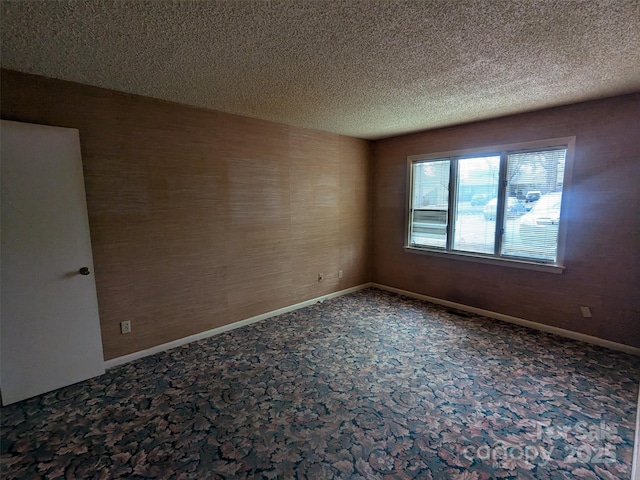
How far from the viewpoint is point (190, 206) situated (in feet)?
10.9

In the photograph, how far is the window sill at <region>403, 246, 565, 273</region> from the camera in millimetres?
3514

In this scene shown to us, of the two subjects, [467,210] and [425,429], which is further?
[467,210]

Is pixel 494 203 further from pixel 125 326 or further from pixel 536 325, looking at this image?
pixel 125 326

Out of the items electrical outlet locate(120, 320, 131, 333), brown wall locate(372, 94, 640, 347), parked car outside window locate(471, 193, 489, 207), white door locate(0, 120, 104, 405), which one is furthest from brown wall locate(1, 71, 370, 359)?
brown wall locate(372, 94, 640, 347)

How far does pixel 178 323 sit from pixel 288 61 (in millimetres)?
2841

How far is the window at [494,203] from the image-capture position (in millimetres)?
3471

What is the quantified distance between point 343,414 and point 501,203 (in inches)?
127

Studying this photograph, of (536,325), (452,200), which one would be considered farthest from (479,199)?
(536,325)

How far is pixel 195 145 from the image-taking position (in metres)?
3.30

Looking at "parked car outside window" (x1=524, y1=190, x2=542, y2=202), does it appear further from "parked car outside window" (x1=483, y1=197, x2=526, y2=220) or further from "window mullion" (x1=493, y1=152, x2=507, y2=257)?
"window mullion" (x1=493, y1=152, x2=507, y2=257)

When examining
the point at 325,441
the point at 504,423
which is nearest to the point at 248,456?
the point at 325,441

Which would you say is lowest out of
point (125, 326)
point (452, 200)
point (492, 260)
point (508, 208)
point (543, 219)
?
point (125, 326)

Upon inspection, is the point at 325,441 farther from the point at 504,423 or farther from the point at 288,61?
the point at 288,61

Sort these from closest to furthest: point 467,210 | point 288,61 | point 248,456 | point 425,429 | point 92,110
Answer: point 248,456
point 425,429
point 288,61
point 92,110
point 467,210
